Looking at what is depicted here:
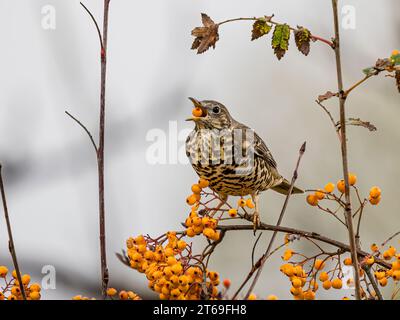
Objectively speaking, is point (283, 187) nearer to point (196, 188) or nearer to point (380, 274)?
point (196, 188)

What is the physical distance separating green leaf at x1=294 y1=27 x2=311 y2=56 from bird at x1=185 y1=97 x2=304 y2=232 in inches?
79.4

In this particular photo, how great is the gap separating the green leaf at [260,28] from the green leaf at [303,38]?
0.13 metres

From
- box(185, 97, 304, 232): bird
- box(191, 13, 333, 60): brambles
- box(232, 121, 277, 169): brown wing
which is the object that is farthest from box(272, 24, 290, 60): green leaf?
box(232, 121, 277, 169): brown wing

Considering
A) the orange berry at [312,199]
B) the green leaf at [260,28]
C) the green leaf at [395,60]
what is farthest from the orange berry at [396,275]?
the green leaf at [260,28]

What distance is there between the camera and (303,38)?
238cm

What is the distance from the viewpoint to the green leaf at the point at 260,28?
98.8 inches

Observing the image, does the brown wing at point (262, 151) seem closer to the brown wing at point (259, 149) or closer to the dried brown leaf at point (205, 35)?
the brown wing at point (259, 149)

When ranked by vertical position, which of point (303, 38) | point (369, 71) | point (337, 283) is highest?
point (303, 38)

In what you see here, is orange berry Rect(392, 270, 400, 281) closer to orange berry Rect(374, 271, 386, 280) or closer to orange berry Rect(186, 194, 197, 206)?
orange berry Rect(374, 271, 386, 280)

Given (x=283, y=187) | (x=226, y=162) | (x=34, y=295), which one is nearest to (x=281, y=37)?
(x=34, y=295)

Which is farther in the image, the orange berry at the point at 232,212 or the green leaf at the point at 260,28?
the orange berry at the point at 232,212

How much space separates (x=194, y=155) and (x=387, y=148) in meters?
4.38

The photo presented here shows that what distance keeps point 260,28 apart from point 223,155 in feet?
6.98
